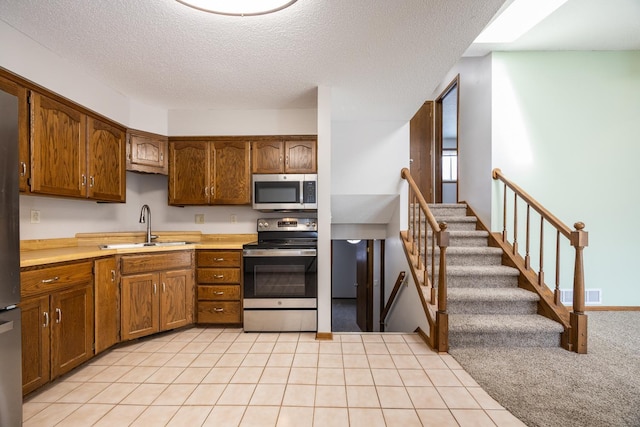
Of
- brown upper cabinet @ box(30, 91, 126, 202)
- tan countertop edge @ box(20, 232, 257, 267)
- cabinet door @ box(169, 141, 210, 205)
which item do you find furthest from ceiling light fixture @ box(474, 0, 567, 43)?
brown upper cabinet @ box(30, 91, 126, 202)

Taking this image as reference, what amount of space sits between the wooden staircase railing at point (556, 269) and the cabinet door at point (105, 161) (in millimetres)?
3980

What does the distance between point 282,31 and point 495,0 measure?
126cm

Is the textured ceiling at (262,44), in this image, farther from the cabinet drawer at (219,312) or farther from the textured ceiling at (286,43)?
the cabinet drawer at (219,312)

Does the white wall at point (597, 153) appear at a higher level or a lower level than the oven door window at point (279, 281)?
higher

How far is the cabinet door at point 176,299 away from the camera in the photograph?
9.44 ft

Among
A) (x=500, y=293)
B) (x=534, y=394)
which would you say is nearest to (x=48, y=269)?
(x=534, y=394)

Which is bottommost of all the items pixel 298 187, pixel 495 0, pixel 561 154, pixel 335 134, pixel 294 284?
pixel 294 284

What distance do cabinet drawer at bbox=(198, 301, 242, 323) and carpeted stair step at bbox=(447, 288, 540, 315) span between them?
204cm

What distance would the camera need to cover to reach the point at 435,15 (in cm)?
188

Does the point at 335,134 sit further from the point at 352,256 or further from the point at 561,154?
the point at 352,256

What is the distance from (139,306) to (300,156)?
6.92 feet

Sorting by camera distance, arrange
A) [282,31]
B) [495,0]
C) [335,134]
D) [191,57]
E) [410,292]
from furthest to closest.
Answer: [335,134], [410,292], [191,57], [282,31], [495,0]

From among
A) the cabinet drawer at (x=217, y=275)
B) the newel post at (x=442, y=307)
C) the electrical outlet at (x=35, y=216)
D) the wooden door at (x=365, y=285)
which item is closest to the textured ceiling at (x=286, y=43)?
the electrical outlet at (x=35, y=216)

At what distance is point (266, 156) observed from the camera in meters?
3.43
